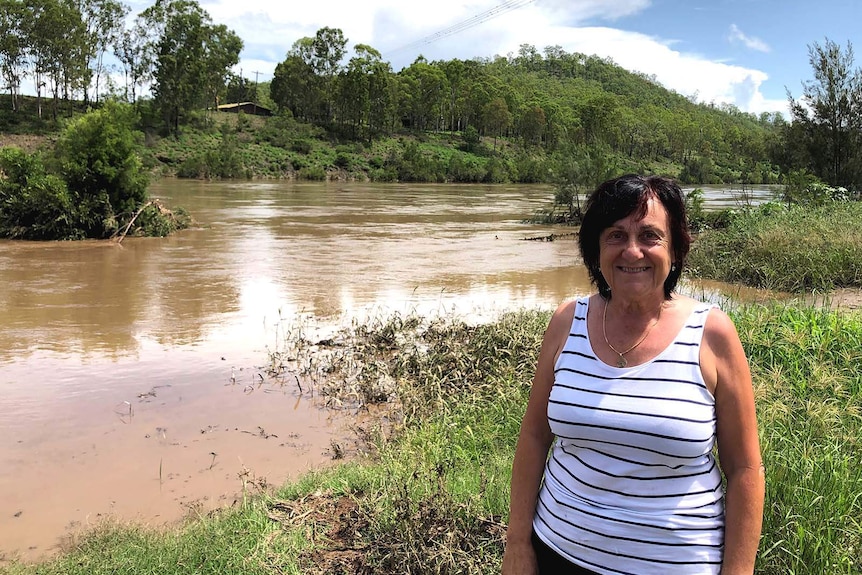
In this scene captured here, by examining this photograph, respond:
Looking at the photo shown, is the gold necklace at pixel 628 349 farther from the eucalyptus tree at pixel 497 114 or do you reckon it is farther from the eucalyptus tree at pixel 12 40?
the eucalyptus tree at pixel 497 114

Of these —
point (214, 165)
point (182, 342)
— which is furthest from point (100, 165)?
point (214, 165)

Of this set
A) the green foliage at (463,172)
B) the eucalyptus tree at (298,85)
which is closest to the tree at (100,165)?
the green foliage at (463,172)

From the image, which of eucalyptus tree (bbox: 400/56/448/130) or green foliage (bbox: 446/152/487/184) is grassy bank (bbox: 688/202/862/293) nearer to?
green foliage (bbox: 446/152/487/184)

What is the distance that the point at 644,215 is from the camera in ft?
5.93

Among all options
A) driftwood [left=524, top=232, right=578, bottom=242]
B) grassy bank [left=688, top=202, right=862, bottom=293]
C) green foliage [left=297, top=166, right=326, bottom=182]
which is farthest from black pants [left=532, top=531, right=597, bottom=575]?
green foliage [left=297, top=166, right=326, bottom=182]

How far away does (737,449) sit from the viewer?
1623 millimetres

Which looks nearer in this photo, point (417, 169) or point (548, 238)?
point (548, 238)

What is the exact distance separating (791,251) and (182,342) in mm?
8985

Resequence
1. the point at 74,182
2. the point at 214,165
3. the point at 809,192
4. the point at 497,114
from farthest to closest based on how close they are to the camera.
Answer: the point at 497,114 → the point at 214,165 → the point at 809,192 → the point at 74,182

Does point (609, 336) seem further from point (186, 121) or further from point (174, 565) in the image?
point (186, 121)

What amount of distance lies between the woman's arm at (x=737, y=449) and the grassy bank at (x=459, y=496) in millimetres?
1112

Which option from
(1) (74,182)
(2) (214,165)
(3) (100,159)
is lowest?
(1) (74,182)

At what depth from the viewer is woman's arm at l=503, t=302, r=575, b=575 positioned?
1851 millimetres

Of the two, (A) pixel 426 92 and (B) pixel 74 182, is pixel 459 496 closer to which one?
(B) pixel 74 182
